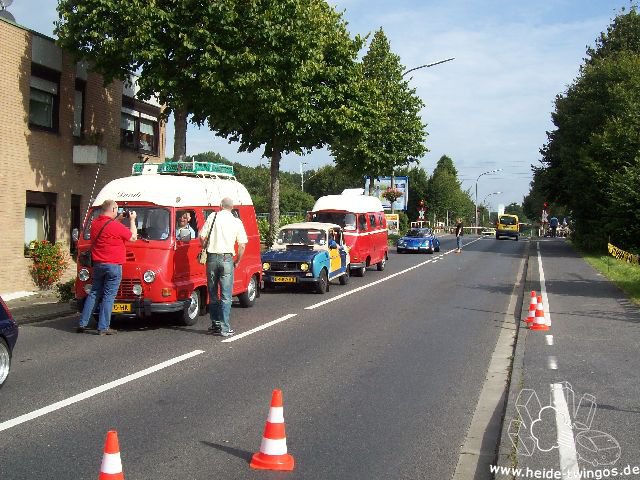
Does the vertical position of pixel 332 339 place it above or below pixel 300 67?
below

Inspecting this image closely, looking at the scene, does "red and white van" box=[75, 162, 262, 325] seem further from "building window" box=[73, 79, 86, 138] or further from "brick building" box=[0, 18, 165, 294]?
"building window" box=[73, 79, 86, 138]

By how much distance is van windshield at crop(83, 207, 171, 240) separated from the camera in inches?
459

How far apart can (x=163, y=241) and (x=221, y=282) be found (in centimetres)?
139

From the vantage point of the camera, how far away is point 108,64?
1827 centimetres

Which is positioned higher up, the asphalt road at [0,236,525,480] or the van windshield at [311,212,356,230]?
the van windshield at [311,212,356,230]

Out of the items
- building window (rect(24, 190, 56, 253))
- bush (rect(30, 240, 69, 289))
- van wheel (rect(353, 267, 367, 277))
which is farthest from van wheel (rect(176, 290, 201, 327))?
van wheel (rect(353, 267, 367, 277))

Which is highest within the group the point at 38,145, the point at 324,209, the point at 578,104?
the point at 578,104

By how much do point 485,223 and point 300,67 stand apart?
467 ft

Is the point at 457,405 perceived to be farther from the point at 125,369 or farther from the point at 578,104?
the point at 578,104

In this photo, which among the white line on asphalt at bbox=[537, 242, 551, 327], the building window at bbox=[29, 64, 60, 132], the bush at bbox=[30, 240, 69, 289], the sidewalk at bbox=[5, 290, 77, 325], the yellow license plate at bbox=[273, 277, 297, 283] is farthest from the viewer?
the building window at bbox=[29, 64, 60, 132]

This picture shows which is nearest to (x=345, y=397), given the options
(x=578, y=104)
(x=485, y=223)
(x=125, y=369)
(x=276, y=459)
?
(x=276, y=459)

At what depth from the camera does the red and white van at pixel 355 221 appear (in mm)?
22281

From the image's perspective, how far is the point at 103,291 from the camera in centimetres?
1080

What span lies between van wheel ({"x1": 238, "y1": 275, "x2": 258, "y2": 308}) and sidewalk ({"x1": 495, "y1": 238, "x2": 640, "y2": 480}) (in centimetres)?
534
